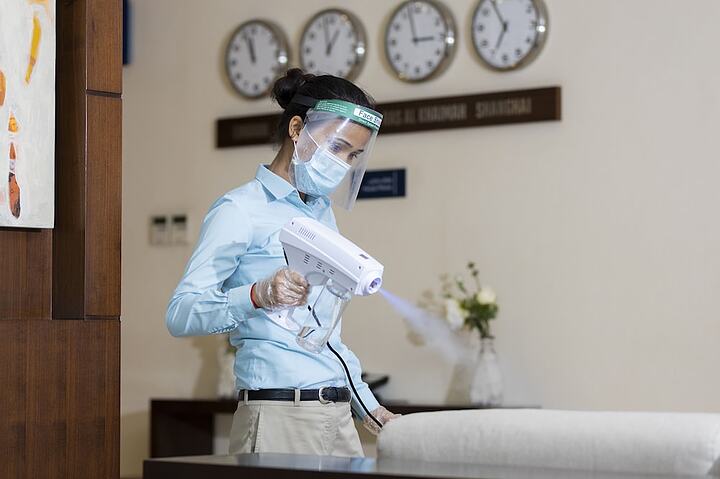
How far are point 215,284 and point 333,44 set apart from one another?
3177 mm

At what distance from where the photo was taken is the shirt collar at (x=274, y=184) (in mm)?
2510

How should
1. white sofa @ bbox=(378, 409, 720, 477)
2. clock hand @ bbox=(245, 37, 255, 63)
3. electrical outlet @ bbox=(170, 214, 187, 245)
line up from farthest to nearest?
electrical outlet @ bbox=(170, 214, 187, 245), clock hand @ bbox=(245, 37, 255, 63), white sofa @ bbox=(378, 409, 720, 477)

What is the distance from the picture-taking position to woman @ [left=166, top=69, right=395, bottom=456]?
228 cm

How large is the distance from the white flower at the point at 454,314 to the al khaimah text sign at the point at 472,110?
2.52ft

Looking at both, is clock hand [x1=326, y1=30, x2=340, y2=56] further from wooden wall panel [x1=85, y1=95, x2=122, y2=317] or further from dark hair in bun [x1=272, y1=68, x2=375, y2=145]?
dark hair in bun [x1=272, y1=68, x2=375, y2=145]

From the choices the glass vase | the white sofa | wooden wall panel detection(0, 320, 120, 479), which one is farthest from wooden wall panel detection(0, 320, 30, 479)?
the glass vase

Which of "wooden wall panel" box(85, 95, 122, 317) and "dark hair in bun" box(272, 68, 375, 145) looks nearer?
"dark hair in bun" box(272, 68, 375, 145)

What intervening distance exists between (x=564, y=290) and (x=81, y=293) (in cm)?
241

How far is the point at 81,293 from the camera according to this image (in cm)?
288

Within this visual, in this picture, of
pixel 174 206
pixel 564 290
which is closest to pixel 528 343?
pixel 564 290

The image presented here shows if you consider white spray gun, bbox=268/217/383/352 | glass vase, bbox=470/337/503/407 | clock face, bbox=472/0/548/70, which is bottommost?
glass vase, bbox=470/337/503/407

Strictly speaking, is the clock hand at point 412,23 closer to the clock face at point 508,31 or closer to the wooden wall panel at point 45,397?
the clock face at point 508,31

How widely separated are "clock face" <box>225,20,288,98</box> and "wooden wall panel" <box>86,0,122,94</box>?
2.50 meters

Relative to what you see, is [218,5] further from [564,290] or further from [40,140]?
[40,140]
